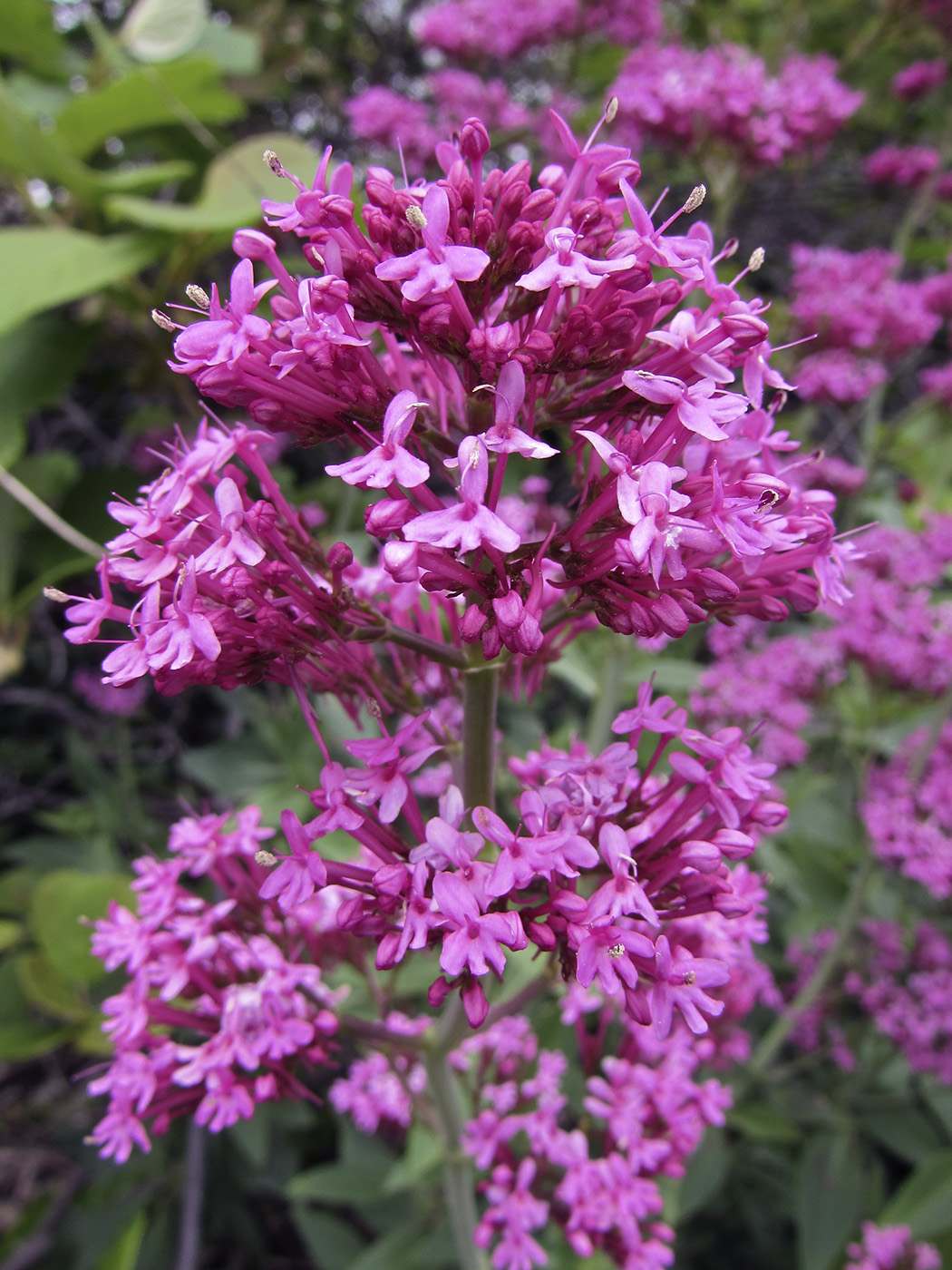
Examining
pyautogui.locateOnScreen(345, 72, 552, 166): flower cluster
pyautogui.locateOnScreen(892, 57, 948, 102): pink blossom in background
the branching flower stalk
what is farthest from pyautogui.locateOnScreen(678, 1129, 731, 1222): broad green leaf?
pyautogui.locateOnScreen(892, 57, 948, 102): pink blossom in background

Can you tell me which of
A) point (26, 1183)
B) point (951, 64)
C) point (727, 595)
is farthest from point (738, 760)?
point (951, 64)

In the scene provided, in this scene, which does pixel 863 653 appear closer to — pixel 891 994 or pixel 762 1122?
pixel 891 994

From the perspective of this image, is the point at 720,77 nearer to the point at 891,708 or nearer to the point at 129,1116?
the point at 891,708

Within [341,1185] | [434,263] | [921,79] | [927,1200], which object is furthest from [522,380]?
[921,79]

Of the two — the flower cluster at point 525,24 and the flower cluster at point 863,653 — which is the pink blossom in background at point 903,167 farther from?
the flower cluster at point 863,653

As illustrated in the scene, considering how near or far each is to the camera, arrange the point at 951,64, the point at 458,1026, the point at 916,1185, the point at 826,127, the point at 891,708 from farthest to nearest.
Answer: the point at 951,64, the point at 826,127, the point at 891,708, the point at 916,1185, the point at 458,1026

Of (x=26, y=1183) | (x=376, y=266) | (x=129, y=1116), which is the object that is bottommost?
(x=26, y=1183)

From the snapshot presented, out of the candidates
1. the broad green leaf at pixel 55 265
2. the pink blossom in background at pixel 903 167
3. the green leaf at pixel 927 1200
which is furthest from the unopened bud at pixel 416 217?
the pink blossom in background at pixel 903 167
